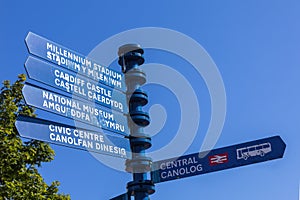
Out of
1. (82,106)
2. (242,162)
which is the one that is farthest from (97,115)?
(242,162)

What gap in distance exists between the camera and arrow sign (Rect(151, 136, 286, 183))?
6.27 m

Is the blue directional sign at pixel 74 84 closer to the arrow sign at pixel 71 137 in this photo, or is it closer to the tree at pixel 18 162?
the arrow sign at pixel 71 137

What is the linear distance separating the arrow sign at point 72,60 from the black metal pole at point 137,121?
19 centimetres

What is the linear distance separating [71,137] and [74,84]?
775 millimetres

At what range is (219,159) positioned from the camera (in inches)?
254

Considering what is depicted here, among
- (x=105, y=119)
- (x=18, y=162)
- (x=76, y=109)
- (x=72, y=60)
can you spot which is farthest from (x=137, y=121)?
(x=18, y=162)

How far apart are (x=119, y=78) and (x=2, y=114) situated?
185 inches

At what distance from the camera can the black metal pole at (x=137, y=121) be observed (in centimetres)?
651

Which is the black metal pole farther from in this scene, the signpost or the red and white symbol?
the red and white symbol

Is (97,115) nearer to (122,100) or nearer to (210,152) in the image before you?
(122,100)

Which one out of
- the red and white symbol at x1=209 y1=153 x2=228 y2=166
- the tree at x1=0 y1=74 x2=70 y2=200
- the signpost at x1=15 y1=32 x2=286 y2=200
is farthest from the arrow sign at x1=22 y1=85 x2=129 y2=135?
the tree at x1=0 y1=74 x2=70 y2=200

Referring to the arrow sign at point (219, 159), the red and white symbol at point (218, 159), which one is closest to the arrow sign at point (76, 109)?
the arrow sign at point (219, 159)

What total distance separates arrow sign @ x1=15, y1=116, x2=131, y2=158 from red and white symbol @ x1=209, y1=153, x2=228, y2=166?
3.74ft

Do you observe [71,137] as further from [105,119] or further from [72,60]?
[72,60]
